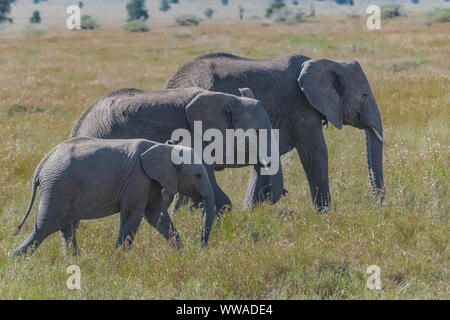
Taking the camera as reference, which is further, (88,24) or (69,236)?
(88,24)

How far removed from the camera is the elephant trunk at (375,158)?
27.5ft

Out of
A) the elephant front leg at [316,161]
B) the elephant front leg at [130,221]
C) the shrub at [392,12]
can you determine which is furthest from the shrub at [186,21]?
the elephant front leg at [130,221]

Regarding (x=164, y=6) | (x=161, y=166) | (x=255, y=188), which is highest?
(x=161, y=166)

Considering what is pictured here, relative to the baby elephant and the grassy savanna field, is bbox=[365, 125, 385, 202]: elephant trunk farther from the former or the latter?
the baby elephant

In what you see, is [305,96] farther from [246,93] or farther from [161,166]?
[161,166]

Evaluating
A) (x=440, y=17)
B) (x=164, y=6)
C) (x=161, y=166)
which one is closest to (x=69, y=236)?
(x=161, y=166)

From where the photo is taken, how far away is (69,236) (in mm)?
6402

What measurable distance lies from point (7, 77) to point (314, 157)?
1499 centimetres

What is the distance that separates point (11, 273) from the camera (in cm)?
532

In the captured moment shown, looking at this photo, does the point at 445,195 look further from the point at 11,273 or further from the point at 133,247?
the point at 11,273

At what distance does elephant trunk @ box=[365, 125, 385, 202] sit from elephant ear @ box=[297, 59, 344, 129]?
0.50m

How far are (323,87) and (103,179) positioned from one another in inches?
134

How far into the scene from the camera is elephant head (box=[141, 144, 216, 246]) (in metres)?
5.88
